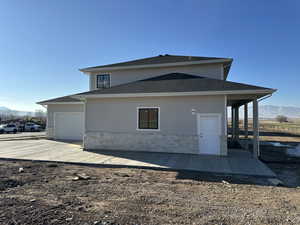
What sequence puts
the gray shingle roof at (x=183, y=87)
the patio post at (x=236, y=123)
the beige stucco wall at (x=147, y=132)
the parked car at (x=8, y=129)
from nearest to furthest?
the gray shingle roof at (x=183, y=87)
the beige stucco wall at (x=147, y=132)
the patio post at (x=236, y=123)
the parked car at (x=8, y=129)

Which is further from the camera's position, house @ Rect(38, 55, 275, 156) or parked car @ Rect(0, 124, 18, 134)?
parked car @ Rect(0, 124, 18, 134)

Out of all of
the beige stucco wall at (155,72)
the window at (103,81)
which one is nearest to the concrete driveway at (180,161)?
the beige stucco wall at (155,72)

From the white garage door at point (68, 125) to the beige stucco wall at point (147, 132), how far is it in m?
5.20

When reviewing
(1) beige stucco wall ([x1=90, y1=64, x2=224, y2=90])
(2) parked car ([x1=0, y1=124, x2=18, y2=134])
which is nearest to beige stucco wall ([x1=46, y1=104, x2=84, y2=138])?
(1) beige stucco wall ([x1=90, y1=64, x2=224, y2=90])

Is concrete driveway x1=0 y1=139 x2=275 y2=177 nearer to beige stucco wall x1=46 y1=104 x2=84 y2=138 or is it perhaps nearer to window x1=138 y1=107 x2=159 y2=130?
window x1=138 y1=107 x2=159 y2=130

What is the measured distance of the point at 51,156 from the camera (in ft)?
29.2

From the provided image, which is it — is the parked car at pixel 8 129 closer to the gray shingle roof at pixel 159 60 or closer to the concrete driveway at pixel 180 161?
the gray shingle roof at pixel 159 60

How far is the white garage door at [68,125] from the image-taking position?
611 inches

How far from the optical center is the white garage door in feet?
50.9

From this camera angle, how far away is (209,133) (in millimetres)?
9375

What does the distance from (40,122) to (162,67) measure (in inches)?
1212

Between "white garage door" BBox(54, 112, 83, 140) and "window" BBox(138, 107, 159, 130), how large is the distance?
25.0ft

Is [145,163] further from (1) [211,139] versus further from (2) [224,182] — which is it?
(1) [211,139]

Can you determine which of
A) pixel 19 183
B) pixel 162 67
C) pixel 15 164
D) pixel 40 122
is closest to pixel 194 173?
pixel 19 183
